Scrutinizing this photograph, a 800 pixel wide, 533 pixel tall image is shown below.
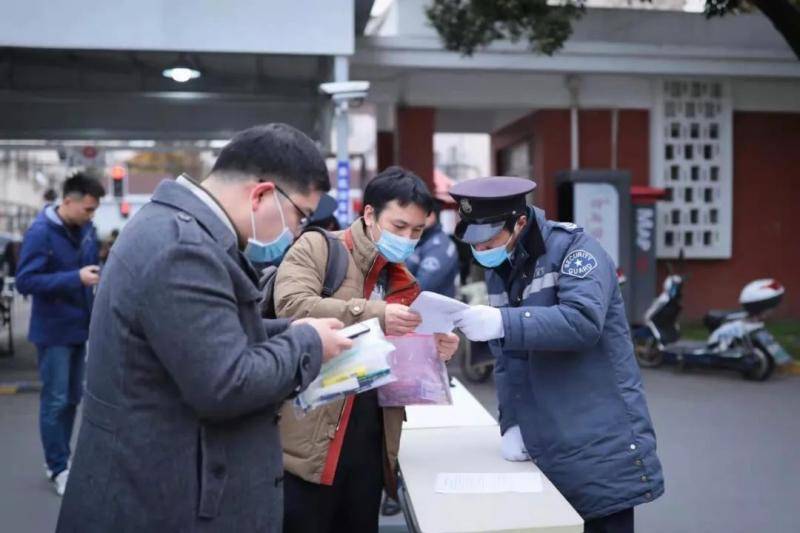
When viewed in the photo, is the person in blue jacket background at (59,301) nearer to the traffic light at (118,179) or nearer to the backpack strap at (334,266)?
the backpack strap at (334,266)

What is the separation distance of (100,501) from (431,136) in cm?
1104

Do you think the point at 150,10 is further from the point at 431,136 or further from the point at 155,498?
the point at 155,498

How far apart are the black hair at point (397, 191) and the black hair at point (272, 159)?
111 centimetres

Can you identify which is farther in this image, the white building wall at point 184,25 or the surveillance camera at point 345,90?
the surveillance camera at point 345,90

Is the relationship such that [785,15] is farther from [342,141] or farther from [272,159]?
[272,159]

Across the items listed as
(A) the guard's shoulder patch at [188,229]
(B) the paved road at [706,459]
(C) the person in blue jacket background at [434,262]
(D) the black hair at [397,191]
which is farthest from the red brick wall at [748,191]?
(A) the guard's shoulder patch at [188,229]

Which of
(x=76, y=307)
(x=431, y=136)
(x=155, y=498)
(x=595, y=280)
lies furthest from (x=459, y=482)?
(x=431, y=136)

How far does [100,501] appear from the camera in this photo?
1.75 m

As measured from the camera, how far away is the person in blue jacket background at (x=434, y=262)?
19.4 ft

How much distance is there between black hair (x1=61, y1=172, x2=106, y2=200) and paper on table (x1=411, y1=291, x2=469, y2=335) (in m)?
3.22

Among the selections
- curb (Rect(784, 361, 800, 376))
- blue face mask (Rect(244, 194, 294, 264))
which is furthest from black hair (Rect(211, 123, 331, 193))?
curb (Rect(784, 361, 800, 376))

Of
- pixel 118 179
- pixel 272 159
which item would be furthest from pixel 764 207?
pixel 118 179

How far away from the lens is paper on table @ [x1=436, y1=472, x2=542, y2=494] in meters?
2.44

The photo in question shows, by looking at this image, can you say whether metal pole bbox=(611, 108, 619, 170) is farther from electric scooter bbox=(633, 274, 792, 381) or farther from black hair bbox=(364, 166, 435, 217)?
black hair bbox=(364, 166, 435, 217)
